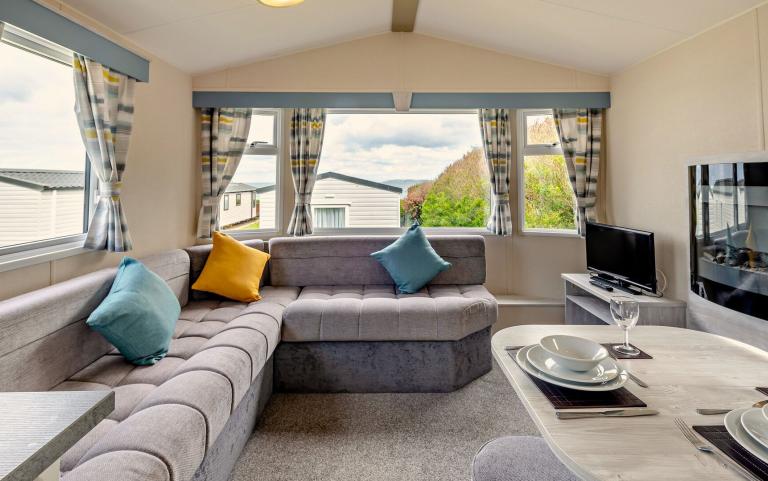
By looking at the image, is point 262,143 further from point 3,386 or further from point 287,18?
point 3,386

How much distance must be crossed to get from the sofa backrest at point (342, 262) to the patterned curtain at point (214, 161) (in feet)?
2.20

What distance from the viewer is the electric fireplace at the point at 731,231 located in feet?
5.92

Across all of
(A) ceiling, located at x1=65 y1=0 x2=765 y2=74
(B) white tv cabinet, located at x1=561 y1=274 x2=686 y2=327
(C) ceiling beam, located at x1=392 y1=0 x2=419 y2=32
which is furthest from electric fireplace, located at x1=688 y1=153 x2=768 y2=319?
(C) ceiling beam, located at x1=392 y1=0 x2=419 y2=32

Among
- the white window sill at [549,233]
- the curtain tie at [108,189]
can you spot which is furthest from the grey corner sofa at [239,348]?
the white window sill at [549,233]

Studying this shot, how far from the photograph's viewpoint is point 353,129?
379 centimetres

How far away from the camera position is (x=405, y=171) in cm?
384

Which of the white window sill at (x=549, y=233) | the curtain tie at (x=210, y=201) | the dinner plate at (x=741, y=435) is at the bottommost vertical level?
the dinner plate at (x=741, y=435)

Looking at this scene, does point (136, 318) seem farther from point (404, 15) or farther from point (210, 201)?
point (404, 15)

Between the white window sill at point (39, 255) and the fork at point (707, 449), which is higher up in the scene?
the white window sill at point (39, 255)

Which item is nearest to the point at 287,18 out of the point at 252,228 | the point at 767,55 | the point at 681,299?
the point at 252,228

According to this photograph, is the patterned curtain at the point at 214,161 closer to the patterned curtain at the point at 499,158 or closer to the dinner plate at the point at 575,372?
the patterned curtain at the point at 499,158

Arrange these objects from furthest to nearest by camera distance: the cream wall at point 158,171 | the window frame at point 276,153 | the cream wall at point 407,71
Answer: the window frame at point 276,153 < the cream wall at point 407,71 < the cream wall at point 158,171

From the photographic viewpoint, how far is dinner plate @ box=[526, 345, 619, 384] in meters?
1.05

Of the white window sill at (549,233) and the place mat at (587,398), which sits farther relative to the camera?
the white window sill at (549,233)
